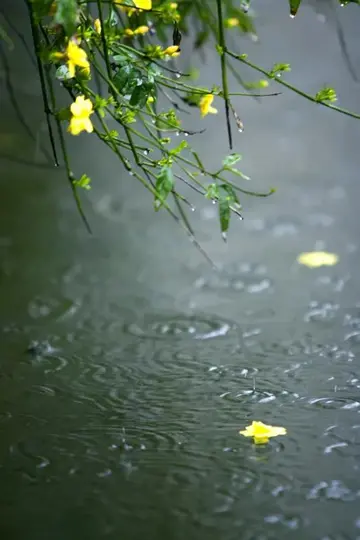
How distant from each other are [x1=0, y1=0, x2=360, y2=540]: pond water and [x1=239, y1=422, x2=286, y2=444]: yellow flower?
1 cm

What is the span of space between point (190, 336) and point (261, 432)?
37 cm

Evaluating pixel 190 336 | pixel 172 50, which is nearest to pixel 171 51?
pixel 172 50

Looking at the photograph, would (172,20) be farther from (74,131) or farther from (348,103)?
(348,103)

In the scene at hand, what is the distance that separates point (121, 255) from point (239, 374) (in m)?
0.65

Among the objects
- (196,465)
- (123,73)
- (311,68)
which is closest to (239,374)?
(196,465)

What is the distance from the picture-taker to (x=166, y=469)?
33.1 inches

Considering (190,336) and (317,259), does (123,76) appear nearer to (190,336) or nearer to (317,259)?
(190,336)

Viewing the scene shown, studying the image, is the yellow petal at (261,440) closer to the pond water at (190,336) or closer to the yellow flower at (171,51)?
the pond water at (190,336)

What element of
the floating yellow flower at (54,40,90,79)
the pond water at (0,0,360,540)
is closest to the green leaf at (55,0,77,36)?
the floating yellow flower at (54,40,90,79)

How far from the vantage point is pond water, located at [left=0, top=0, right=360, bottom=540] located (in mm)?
780

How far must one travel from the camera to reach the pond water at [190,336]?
2.56 ft

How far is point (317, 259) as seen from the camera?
1.60m

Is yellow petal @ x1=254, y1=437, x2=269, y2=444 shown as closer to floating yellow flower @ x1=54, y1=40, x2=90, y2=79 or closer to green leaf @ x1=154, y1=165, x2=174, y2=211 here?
green leaf @ x1=154, y1=165, x2=174, y2=211

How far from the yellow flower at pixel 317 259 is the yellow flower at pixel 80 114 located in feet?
2.99
